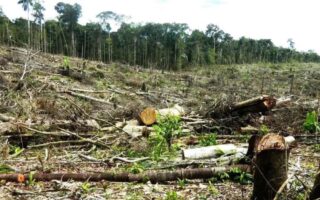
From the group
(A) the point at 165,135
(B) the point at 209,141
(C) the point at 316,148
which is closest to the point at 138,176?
(A) the point at 165,135

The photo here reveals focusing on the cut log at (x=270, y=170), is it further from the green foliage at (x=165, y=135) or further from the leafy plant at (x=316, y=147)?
the leafy plant at (x=316, y=147)

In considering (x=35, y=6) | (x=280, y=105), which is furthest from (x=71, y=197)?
(x=35, y=6)

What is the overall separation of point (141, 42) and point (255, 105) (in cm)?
6131

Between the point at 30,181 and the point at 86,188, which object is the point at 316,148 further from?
the point at 30,181

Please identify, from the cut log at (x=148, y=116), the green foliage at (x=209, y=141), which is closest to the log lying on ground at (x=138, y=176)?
the green foliage at (x=209, y=141)

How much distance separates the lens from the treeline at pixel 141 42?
189 ft

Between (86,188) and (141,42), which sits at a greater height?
(141,42)

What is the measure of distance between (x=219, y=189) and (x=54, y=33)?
55.1 m

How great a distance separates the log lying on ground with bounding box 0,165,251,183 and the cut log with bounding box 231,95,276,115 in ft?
16.6

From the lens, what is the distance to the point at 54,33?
56.4 m

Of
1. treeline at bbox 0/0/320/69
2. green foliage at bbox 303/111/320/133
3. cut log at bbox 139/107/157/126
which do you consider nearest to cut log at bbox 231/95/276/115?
green foliage at bbox 303/111/320/133

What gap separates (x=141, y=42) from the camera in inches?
2771

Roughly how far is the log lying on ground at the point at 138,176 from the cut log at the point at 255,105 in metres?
5.07

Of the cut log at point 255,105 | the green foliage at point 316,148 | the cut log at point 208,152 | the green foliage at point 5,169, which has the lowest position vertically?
the green foliage at point 5,169
